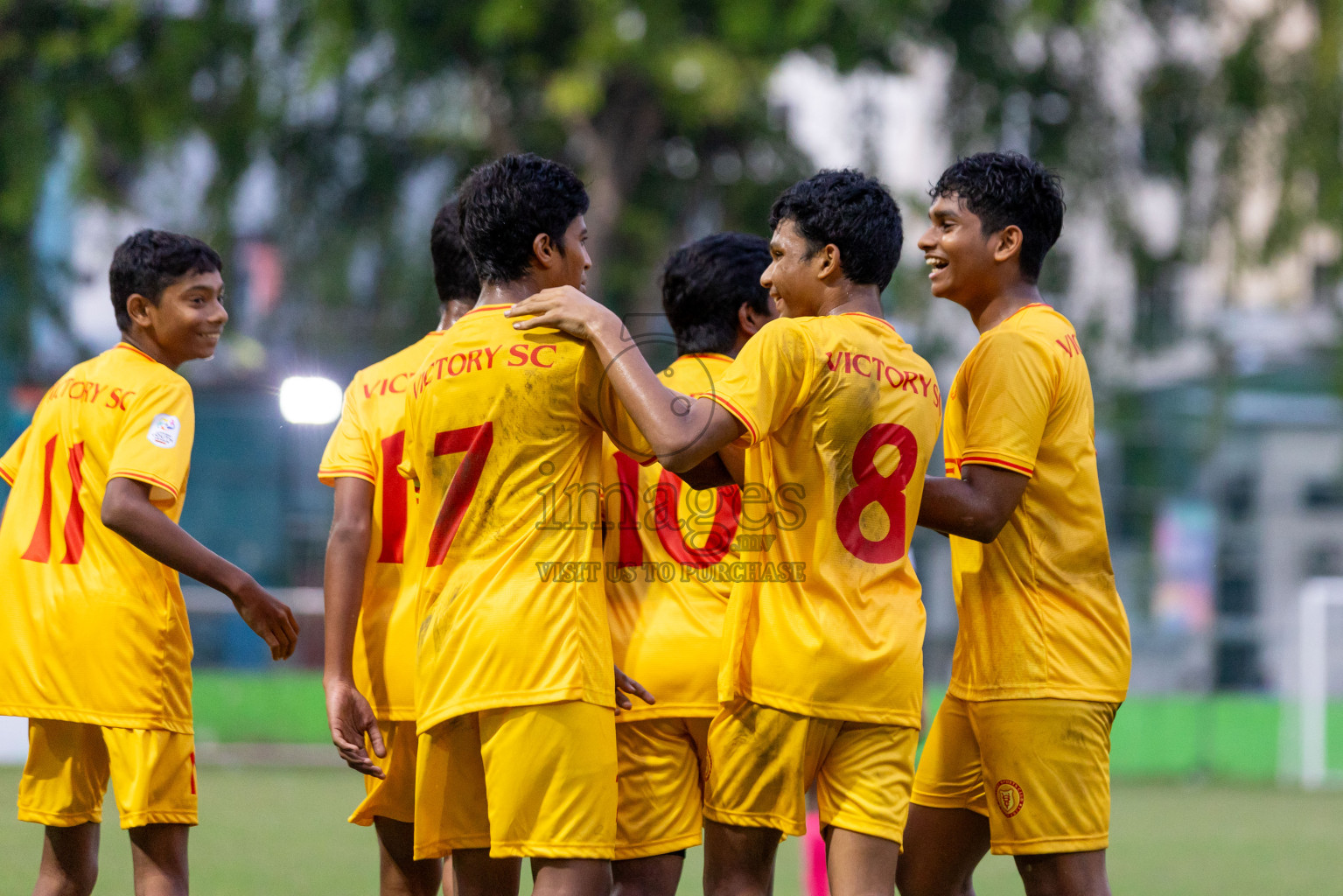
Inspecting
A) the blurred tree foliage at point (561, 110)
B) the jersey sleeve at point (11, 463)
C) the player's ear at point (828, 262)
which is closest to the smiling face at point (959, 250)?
the player's ear at point (828, 262)

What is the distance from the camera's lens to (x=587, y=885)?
322 cm

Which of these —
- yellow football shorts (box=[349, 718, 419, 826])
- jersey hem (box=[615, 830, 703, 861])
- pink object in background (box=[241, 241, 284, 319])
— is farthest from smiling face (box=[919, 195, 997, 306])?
pink object in background (box=[241, 241, 284, 319])

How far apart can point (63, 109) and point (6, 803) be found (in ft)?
23.0

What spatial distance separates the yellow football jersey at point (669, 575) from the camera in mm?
3791

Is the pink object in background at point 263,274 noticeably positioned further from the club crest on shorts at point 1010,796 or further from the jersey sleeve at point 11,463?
the club crest on shorts at point 1010,796

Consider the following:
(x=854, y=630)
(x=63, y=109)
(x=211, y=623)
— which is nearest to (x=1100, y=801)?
(x=854, y=630)

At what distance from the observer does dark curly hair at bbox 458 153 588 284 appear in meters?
3.41

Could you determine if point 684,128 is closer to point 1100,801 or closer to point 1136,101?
point 1136,101

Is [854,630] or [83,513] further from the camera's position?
[83,513]

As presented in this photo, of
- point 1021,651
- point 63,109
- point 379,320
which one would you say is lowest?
point 1021,651

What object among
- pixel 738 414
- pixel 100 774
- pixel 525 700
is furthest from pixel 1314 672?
pixel 525 700

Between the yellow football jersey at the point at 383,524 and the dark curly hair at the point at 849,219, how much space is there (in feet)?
3.59

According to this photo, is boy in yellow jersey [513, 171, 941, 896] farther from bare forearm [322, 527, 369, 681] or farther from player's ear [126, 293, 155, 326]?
player's ear [126, 293, 155, 326]

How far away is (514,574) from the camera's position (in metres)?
3.26
